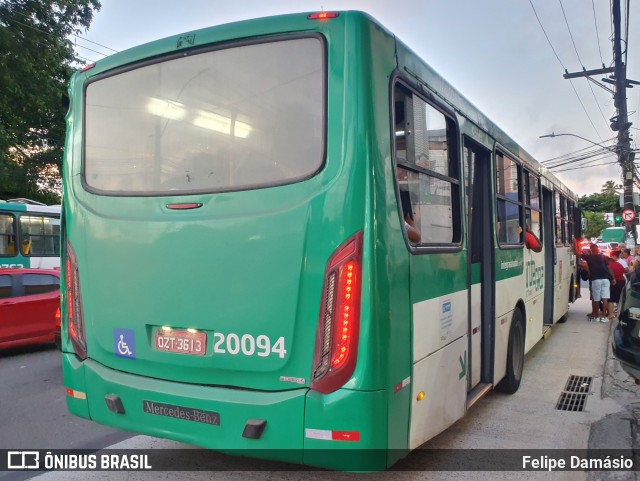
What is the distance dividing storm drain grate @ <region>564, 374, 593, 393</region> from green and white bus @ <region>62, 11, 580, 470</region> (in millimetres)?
3060

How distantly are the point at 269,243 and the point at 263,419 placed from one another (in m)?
0.98

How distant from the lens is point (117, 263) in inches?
146

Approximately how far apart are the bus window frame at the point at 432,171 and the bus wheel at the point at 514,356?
89.7 inches

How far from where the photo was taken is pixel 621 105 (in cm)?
1970

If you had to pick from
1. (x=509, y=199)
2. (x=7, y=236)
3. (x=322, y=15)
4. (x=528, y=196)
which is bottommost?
(x=7, y=236)

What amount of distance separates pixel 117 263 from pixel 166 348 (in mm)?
685

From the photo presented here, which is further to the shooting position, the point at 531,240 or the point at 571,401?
the point at 531,240

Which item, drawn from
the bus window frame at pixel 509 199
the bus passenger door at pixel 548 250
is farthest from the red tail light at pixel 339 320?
the bus passenger door at pixel 548 250

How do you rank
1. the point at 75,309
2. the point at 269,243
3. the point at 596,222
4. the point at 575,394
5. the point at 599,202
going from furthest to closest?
the point at 596,222 → the point at 599,202 → the point at 575,394 → the point at 75,309 → the point at 269,243

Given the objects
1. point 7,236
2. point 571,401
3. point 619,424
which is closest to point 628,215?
point 571,401

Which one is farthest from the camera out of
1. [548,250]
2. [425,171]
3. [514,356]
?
[548,250]

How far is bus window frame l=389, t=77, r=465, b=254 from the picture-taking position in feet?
10.8

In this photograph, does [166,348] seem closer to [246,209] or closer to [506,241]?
[246,209]

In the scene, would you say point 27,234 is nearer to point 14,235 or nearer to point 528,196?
point 14,235
